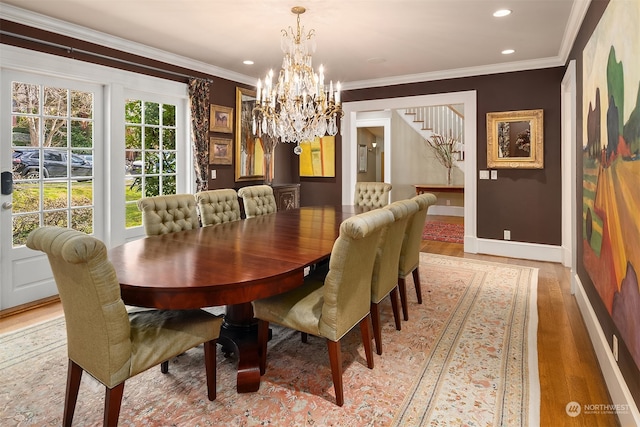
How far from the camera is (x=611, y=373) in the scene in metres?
2.05

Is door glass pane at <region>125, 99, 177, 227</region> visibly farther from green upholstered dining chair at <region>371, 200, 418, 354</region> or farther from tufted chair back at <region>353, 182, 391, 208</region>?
green upholstered dining chair at <region>371, 200, 418, 354</region>

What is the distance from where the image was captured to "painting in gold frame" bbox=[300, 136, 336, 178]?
6473 millimetres

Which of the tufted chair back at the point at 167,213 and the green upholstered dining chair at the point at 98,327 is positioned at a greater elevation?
the tufted chair back at the point at 167,213

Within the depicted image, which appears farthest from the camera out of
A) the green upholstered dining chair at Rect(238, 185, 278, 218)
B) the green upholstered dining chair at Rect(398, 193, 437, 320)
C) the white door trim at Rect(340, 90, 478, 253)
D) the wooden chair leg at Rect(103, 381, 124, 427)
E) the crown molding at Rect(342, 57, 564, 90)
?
the white door trim at Rect(340, 90, 478, 253)

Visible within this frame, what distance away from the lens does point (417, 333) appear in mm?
2824

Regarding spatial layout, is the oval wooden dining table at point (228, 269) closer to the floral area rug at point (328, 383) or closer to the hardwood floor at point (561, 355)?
the floral area rug at point (328, 383)

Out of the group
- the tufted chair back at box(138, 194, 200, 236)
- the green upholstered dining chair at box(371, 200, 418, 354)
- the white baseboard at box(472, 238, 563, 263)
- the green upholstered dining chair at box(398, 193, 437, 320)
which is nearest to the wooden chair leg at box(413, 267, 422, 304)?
the green upholstered dining chair at box(398, 193, 437, 320)

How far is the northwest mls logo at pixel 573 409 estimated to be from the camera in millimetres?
1887

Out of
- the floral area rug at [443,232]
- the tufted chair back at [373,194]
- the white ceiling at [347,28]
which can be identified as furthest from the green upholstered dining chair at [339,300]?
the floral area rug at [443,232]

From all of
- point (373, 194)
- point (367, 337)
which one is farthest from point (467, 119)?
point (367, 337)

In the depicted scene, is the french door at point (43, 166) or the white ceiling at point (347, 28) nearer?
the white ceiling at point (347, 28)

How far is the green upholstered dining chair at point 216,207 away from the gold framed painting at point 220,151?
1670 mm

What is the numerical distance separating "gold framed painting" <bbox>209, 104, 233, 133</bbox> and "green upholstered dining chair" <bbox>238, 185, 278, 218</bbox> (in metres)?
1.47

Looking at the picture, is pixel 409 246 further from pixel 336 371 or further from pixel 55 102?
pixel 55 102
